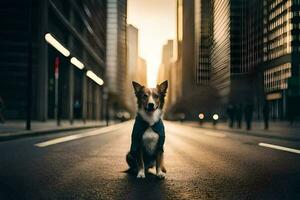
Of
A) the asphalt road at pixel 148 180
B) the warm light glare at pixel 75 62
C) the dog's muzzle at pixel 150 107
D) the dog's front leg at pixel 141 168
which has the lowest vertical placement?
the asphalt road at pixel 148 180

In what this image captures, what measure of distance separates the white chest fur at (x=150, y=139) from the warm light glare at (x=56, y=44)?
32.2 metres

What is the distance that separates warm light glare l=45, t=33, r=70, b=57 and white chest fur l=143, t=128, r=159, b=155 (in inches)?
1267

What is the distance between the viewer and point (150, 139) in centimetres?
572

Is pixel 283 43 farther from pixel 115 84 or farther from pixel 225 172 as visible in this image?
pixel 115 84

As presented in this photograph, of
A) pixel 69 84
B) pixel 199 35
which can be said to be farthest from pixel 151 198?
pixel 199 35

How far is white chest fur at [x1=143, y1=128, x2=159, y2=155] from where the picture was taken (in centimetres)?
572

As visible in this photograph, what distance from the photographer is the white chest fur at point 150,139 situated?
572cm

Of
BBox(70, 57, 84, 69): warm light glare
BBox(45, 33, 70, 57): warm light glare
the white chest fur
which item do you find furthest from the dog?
BBox(70, 57, 84, 69): warm light glare

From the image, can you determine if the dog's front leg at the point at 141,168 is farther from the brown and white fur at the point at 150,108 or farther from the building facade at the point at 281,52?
the building facade at the point at 281,52

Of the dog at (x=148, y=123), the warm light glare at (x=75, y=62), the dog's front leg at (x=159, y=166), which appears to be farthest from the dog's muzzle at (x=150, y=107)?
the warm light glare at (x=75, y=62)

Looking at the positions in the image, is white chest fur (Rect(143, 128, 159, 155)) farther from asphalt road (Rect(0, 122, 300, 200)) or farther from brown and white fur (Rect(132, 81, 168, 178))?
asphalt road (Rect(0, 122, 300, 200))

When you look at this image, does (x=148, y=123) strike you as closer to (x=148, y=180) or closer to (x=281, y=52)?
(x=148, y=180)

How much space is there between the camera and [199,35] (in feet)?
536

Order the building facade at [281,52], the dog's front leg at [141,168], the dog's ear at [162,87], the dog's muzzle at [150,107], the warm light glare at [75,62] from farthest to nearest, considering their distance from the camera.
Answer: the building facade at [281,52]
the warm light glare at [75,62]
the dog's front leg at [141,168]
the dog's ear at [162,87]
the dog's muzzle at [150,107]
